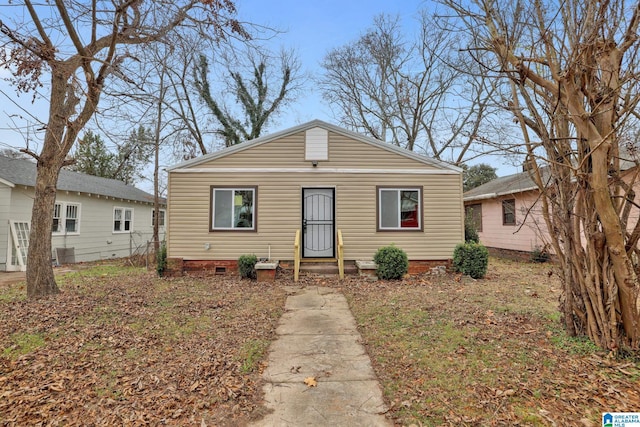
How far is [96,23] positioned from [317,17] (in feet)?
14.2

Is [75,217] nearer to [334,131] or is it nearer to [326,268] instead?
[326,268]

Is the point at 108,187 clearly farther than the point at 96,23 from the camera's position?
Yes

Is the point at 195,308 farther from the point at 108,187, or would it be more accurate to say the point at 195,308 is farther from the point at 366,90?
the point at 366,90

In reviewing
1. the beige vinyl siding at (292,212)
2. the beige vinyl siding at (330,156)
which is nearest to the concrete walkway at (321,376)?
the beige vinyl siding at (292,212)

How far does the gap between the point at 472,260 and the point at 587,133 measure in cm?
570

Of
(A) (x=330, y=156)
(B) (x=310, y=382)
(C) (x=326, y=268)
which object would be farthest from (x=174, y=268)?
(B) (x=310, y=382)

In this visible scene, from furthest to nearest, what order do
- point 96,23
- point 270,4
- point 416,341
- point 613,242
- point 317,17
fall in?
point 317,17, point 270,4, point 96,23, point 416,341, point 613,242

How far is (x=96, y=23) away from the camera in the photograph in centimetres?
547

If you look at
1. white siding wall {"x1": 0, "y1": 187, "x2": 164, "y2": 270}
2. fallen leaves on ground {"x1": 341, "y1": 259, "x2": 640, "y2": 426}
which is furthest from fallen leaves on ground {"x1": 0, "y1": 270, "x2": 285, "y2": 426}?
white siding wall {"x1": 0, "y1": 187, "x2": 164, "y2": 270}

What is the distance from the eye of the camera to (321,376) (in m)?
3.21

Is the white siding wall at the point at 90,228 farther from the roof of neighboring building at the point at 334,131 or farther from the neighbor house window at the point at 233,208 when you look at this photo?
the roof of neighboring building at the point at 334,131

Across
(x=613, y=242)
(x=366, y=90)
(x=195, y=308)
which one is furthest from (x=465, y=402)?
(x=366, y=90)

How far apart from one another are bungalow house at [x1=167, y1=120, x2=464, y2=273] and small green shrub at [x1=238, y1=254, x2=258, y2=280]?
0.46m

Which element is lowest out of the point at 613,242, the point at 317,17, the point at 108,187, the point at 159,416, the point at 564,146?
the point at 159,416
